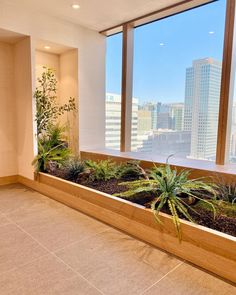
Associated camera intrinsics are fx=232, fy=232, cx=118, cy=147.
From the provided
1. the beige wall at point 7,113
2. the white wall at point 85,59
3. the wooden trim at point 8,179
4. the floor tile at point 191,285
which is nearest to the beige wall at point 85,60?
the white wall at point 85,59

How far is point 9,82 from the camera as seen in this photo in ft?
13.7

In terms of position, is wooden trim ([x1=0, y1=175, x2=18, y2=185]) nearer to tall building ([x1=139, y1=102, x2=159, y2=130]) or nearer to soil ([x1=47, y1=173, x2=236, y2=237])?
soil ([x1=47, y1=173, x2=236, y2=237])

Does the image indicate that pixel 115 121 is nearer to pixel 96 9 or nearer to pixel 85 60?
pixel 85 60

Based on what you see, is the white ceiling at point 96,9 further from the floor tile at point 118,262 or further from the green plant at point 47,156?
the floor tile at point 118,262

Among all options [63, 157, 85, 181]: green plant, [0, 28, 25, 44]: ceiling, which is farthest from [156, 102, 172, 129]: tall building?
[0, 28, 25, 44]: ceiling

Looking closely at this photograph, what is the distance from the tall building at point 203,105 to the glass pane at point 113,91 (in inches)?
57.0

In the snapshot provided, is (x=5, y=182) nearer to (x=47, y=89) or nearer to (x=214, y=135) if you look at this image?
(x=47, y=89)

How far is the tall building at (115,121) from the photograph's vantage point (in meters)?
4.77

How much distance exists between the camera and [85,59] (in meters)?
4.63

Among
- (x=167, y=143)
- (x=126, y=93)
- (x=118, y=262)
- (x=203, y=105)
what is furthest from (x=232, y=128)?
(x=118, y=262)

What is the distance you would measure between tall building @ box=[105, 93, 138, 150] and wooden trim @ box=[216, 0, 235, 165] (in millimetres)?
1733

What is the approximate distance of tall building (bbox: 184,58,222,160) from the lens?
368 centimetres

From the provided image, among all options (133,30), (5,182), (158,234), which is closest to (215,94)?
(133,30)

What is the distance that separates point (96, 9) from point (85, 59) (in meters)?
1.03
